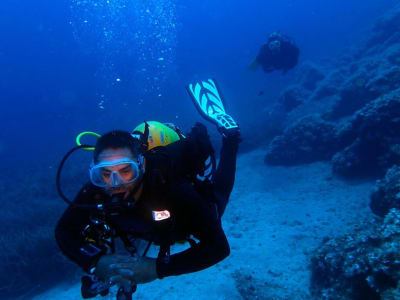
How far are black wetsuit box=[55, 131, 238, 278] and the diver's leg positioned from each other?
153 centimetres

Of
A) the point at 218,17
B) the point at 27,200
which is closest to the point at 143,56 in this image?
the point at 218,17

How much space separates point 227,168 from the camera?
14.9 ft

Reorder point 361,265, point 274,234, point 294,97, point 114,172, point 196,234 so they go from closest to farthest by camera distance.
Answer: point 114,172 < point 196,234 < point 361,265 < point 274,234 < point 294,97

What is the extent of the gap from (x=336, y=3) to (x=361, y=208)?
9598 cm

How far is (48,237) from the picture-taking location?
775 centimetres

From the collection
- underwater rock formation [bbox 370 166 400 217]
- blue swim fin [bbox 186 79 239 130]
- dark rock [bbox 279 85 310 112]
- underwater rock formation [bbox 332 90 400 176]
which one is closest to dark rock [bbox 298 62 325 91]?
dark rock [bbox 279 85 310 112]

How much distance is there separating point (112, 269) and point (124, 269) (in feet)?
0.32

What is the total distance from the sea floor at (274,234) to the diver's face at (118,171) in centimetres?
333

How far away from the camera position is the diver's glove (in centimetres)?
211

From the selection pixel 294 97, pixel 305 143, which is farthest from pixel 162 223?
pixel 294 97

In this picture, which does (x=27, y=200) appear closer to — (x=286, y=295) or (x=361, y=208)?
(x=286, y=295)

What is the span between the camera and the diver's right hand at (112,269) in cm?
211

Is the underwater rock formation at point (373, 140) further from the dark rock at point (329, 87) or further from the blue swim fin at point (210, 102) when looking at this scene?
the dark rock at point (329, 87)

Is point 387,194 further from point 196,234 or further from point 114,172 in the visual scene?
point 114,172
